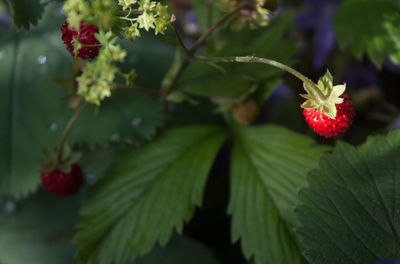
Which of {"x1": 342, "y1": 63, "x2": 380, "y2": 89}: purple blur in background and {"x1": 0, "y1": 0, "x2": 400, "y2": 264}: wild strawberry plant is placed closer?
{"x1": 0, "y1": 0, "x2": 400, "y2": 264}: wild strawberry plant

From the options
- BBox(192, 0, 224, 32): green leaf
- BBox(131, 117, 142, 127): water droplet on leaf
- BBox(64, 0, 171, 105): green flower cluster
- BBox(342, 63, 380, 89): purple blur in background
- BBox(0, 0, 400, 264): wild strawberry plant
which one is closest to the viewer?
BBox(64, 0, 171, 105): green flower cluster

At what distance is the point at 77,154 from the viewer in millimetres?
796

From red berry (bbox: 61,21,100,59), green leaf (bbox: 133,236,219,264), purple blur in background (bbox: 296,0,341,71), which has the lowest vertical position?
green leaf (bbox: 133,236,219,264)

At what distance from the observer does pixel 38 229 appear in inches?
41.9

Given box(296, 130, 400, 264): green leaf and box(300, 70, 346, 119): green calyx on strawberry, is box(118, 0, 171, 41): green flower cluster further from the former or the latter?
box(296, 130, 400, 264): green leaf

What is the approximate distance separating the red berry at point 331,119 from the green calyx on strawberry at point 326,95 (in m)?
0.01

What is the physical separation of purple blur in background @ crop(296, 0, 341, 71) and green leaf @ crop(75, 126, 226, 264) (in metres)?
0.60

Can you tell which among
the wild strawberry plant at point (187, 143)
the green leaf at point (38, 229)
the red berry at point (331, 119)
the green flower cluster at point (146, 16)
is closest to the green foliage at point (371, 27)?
the wild strawberry plant at point (187, 143)

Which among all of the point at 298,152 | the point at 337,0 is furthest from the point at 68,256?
the point at 337,0

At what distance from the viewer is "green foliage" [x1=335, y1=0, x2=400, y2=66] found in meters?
0.88

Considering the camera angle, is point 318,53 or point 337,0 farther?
point 337,0

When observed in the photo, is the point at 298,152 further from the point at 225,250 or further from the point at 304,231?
the point at 225,250

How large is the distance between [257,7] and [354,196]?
0.32 metres

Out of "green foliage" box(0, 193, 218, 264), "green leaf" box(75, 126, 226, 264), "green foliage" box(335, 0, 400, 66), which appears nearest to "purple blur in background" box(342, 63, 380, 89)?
"green foliage" box(335, 0, 400, 66)
